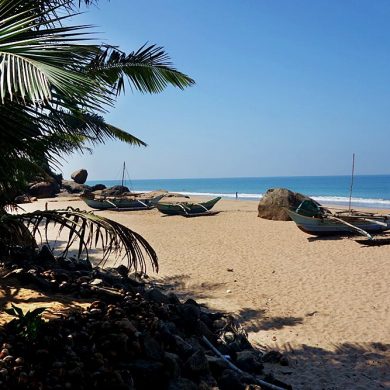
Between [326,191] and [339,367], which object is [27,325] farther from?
[326,191]

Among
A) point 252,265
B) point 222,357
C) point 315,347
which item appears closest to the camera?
point 222,357

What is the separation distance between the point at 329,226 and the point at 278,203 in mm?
5520

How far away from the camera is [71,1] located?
18.9 ft

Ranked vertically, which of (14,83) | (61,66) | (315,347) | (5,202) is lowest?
(315,347)

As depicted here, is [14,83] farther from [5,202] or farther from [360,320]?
[360,320]

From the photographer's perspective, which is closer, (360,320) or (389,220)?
(360,320)

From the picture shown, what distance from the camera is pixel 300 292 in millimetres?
8977

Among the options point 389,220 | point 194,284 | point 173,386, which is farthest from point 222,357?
point 389,220

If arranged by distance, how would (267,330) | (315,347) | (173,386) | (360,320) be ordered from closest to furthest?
(173,386) → (315,347) → (267,330) → (360,320)

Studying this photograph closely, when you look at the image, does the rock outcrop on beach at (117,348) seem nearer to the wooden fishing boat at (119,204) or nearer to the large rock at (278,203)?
the large rock at (278,203)

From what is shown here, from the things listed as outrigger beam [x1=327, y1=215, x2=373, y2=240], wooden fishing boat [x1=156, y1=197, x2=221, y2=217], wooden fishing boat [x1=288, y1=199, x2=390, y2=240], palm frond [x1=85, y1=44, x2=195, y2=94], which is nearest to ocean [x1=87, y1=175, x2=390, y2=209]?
wooden fishing boat [x1=156, y1=197, x2=221, y2=217]

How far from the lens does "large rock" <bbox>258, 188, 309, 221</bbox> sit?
21138 millimetres

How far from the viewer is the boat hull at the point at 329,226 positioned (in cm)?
1605

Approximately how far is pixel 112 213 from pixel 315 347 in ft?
67.4
